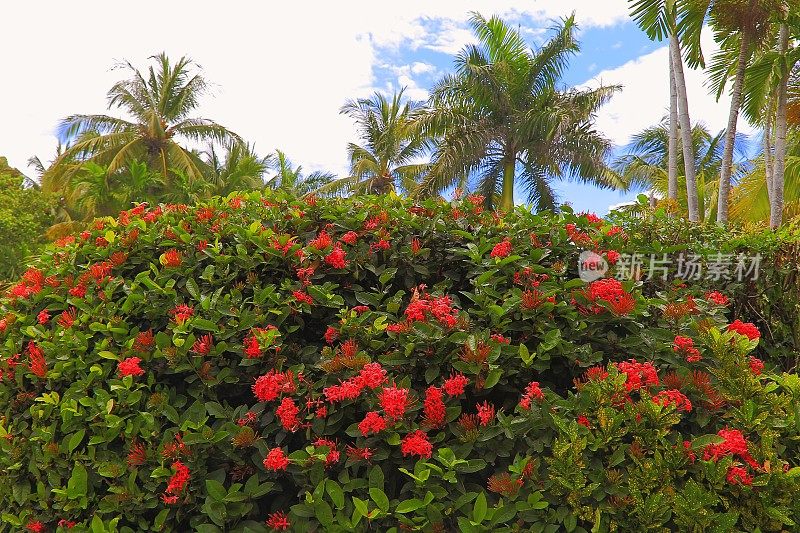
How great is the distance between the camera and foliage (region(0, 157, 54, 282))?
16.9 m

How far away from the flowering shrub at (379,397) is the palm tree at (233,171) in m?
17.2

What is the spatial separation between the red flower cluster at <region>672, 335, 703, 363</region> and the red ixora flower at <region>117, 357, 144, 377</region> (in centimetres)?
192

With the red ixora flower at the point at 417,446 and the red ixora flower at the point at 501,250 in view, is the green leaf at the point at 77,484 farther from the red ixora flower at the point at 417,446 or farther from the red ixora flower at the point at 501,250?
the red ixora flower at the point at 501,250

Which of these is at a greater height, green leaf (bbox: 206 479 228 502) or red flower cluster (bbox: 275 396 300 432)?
red flower cluster (bbox: 275 396 300 432)

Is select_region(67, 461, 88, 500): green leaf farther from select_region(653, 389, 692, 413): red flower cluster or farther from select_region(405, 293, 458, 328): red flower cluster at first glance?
select_region(653, 389, 692, 413): red flower cluster

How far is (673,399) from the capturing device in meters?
1.80

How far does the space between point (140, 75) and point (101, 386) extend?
21.7 meters

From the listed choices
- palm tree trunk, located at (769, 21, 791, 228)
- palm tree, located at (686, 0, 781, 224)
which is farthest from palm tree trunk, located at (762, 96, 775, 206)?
palm tree, located at (686, 0, 781, 224)

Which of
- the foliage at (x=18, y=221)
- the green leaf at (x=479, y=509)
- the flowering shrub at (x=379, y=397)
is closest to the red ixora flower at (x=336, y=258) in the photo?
the flowering shrub at (x=379, y=397)

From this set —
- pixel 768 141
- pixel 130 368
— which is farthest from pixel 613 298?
pixel 768 141

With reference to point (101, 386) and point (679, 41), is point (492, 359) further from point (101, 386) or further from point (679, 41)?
point (679, 41)

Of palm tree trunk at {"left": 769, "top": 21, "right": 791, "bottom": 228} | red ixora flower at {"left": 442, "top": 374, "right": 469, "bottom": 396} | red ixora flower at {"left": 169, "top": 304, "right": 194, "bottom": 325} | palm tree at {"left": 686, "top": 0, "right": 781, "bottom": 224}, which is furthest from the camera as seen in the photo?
palm tree trunk at {"left": 769, "top": 21, "right": 791, "bottom": 228}

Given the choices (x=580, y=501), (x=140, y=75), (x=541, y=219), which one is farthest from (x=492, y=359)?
(x=140, y=75)

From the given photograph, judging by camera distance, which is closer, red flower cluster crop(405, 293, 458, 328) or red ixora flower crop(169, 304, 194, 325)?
red flower cluster crop(405, 293, 458, 328)
